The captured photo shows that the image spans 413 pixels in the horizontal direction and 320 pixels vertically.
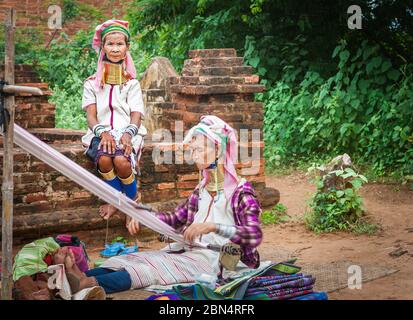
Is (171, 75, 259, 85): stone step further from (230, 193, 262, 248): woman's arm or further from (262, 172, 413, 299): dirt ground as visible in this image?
(230, 193, 262, 248): woman's arm

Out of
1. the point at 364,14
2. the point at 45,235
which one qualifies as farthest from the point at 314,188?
the point at 45,235

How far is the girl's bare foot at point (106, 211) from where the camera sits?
19.0ft

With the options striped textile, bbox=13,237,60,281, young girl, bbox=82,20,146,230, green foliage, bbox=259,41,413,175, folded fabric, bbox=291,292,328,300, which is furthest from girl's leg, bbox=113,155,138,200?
green foliage, bbox=259,41,413,175

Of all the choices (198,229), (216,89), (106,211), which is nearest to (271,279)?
(198,229)

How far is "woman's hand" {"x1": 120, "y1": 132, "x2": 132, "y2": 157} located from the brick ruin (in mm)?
490

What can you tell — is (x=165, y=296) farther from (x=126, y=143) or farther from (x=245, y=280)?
(x=126, y=143)

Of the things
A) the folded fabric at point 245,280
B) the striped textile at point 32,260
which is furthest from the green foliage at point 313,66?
the striped textile at point 32,260

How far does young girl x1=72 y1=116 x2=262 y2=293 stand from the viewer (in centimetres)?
426

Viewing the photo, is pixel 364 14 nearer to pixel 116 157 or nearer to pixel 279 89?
pixel 279 89

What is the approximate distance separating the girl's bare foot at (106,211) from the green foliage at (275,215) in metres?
1.48

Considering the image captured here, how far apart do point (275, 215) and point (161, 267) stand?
2.53 m

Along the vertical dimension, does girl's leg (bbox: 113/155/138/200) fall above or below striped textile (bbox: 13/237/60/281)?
above

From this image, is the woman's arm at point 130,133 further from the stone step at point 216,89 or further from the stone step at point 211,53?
the stone step at point 211,53
